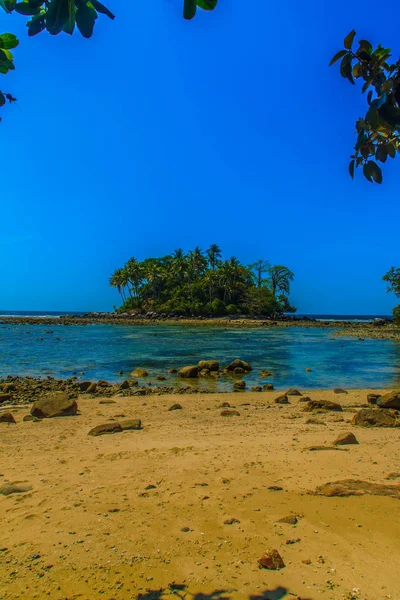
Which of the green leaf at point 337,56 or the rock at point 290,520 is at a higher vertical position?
the green leaf at point 337,56

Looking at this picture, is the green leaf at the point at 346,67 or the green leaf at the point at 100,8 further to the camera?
the green leaf at the point at 346,67

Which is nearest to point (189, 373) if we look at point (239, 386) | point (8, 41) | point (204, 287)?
point (239, 386)

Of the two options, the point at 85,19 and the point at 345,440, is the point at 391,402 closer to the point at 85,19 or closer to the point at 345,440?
the point at 345,440

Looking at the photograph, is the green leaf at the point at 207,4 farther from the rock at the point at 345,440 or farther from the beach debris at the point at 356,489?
the rock at the point at 345,440

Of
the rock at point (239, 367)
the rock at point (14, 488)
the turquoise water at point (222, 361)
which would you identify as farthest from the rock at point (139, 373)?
the rock at point (14, 488)

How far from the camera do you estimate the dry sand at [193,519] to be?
123 inches

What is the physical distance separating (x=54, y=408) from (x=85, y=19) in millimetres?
10334

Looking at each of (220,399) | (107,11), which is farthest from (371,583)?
(220,399)

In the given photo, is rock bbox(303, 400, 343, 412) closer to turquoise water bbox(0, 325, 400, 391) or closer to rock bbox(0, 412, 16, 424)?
turquoise water bbox(0, 325, 400, 391)

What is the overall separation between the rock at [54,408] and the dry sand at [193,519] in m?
2.28

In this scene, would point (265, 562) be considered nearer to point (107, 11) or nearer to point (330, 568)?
point (330, 568)

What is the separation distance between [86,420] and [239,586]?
7.77 meters

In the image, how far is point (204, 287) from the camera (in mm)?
91312

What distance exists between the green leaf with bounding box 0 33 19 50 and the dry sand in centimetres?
402
